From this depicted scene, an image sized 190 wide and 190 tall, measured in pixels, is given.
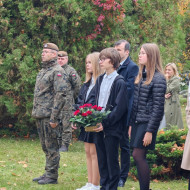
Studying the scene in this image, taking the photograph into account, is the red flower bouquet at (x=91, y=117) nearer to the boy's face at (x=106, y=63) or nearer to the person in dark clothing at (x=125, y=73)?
the boy's face at (x=106, y=63)

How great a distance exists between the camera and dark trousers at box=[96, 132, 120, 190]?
595 cm

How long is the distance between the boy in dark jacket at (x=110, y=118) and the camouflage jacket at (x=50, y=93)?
33.7 inches

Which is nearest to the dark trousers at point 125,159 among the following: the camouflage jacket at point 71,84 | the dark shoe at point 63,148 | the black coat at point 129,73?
the black coat at point 129,73

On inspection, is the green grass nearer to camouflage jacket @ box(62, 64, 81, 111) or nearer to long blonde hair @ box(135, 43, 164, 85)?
camouflage jacket @ box(62, 64, 81, 111)

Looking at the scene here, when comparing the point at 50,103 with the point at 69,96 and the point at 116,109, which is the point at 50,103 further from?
the point at 69,96

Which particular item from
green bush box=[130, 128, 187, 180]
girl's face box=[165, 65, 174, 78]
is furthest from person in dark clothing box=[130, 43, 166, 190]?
girl's face box=[165, 65, 174, 78]

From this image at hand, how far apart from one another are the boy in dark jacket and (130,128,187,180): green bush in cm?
164

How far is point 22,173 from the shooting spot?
26.6 feet

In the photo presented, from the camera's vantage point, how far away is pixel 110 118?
19.0ft

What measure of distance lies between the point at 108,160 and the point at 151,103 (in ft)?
3.13

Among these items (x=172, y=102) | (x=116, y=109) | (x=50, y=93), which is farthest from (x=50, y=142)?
(x=172, y=102)

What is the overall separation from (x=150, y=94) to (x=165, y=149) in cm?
202

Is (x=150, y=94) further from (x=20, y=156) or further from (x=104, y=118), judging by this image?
(x=20, y=156)

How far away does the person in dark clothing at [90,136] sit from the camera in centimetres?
657
